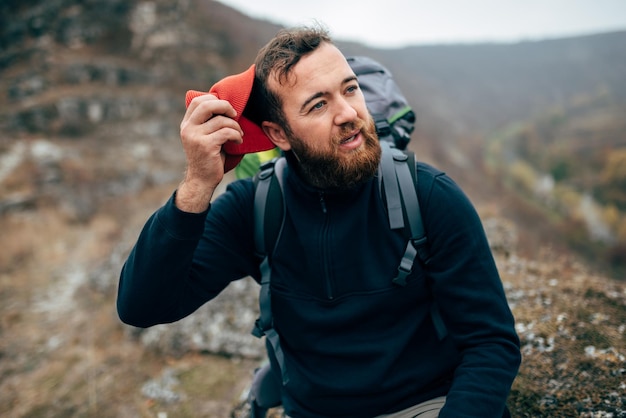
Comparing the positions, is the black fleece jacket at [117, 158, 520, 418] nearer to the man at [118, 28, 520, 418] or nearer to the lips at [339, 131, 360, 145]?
the man at [118, 28, 520, 418]

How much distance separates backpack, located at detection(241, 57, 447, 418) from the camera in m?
2.01

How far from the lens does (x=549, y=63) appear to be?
358ft

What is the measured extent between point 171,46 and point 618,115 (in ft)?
321

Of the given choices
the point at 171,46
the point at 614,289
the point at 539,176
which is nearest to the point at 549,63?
the point at 539,176

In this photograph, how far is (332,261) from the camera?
6.90 ft

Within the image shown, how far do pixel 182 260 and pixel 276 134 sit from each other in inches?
35.7

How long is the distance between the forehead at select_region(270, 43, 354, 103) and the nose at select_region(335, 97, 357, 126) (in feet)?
0.34

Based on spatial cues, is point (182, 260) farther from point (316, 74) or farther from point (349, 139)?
point (316, 74)

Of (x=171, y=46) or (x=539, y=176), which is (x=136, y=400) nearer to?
(x=171, y=46)

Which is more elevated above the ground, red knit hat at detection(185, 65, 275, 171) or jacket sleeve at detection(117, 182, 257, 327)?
red knit hat at detection(185, 65, 275, 171)

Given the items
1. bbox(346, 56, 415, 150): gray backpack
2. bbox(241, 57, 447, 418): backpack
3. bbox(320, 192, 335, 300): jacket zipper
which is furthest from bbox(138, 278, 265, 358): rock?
bbox(346, 56, 415, 150): gray backpack

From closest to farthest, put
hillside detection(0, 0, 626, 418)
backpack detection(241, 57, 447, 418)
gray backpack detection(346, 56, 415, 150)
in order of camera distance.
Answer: backpack detection(241, 57, 447, 418) < gray backpack detection(346, 56, 415, 150) < hillside detection(0, 0, 626, 418)

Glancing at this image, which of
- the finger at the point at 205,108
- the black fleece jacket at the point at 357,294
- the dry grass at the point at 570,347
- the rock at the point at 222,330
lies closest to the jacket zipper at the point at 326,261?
the black fleece jacket at the point at 357,294

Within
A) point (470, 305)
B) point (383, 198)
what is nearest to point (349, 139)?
point (383, 198)
